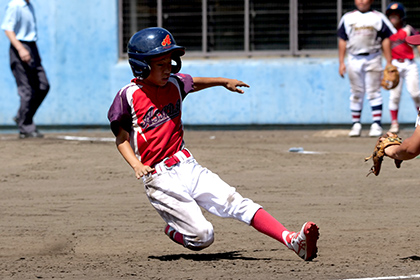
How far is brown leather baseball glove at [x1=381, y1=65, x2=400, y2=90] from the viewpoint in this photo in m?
11.8

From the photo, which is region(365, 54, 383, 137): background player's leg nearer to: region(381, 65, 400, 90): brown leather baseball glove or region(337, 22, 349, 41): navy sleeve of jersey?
region(381, 65, 400, 90): brown leather baseball glove

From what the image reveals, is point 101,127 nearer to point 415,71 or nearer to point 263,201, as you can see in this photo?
point 415,71

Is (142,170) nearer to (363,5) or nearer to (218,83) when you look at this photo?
(218,83)

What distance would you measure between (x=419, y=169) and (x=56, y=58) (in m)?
7.27

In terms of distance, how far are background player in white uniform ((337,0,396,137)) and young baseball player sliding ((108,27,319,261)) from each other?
23.2 feet

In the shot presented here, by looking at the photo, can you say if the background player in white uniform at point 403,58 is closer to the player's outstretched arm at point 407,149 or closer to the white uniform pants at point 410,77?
the white uniform pants at point 410,77

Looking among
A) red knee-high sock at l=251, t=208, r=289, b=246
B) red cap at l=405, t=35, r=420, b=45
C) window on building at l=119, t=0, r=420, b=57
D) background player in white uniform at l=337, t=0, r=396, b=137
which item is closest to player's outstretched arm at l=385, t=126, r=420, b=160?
red cap at l=405, t=35, r=420, b=45

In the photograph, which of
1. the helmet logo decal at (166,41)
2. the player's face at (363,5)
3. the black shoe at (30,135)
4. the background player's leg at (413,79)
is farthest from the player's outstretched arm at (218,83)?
the background player's leg at (413,79)

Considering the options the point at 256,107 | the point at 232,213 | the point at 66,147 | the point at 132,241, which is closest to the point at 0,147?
the point at 66,147

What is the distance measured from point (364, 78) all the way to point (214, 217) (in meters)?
6.11

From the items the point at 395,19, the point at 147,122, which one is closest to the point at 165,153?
the point at 147,122

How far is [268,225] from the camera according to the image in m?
5.04

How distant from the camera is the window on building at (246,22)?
13.9 metres

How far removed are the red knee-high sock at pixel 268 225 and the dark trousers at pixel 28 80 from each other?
7.44 metres
